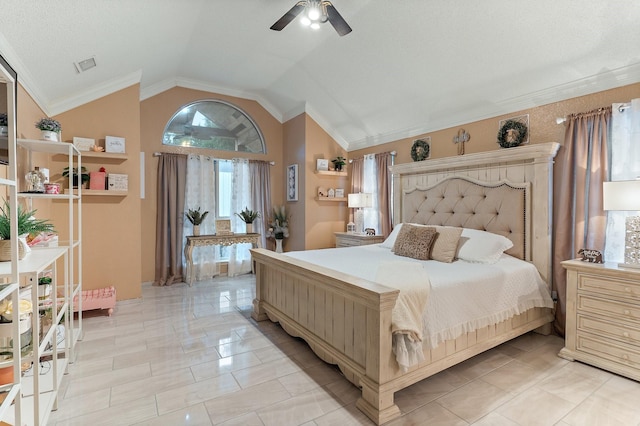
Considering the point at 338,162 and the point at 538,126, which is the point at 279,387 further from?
the point at 338,162

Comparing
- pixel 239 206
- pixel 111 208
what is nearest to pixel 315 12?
pixel 111 208

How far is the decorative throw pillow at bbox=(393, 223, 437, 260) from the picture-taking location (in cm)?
307

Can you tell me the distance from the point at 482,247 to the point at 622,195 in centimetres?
104

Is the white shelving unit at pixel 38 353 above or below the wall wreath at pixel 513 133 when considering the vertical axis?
below

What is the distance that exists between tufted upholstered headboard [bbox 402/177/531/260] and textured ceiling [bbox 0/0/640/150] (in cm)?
82

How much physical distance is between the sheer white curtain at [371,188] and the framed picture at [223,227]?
223 cm

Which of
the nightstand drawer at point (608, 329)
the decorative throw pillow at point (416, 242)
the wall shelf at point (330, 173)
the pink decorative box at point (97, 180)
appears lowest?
the nightstand drawer at point (608, 329)

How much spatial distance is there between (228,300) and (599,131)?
163 inches

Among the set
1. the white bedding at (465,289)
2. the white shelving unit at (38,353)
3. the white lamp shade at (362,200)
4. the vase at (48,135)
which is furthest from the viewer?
the white lamp shade at (362,200)

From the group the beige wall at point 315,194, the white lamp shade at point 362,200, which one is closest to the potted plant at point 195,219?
the beige wall at point 315,194

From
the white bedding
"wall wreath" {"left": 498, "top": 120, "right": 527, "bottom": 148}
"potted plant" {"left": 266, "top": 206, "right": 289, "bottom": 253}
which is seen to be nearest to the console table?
"potted plant" {"left": 266, "top": 206, "right": 289, "bottom": 253}

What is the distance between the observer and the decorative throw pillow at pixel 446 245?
2.96 meters

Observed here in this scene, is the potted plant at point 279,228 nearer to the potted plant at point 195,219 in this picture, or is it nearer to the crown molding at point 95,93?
the potted plant at point 195,219

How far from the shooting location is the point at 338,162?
5.43 m
